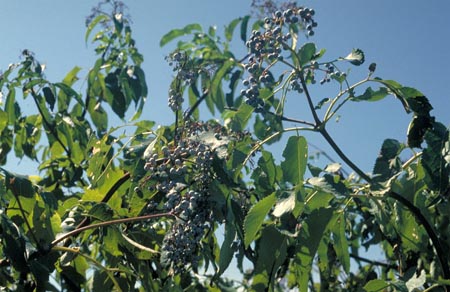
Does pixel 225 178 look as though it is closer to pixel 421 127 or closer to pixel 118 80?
pixel 421 127

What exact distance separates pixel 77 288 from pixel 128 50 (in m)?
1.55

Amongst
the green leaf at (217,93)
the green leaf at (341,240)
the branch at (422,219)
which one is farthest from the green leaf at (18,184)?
the green leaf at (217,93)

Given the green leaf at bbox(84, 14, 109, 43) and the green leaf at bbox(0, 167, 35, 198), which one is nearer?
the green leaf at bbox(0, 167, 35, 198)

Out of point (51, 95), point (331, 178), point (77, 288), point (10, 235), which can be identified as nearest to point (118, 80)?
point (51, 95)

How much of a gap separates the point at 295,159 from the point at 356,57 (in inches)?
11.5

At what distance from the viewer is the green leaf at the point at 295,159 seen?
5.13ft

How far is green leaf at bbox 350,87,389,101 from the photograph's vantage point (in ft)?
5.23

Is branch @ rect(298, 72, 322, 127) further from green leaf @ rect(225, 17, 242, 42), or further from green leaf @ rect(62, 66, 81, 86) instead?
green leaf @ rect(62, 66, 81, 86)

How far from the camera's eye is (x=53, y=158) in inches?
113

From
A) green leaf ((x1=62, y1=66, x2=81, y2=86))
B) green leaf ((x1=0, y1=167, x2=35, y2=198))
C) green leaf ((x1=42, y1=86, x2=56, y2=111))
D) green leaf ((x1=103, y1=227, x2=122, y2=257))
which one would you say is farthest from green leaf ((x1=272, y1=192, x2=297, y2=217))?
green leaf ((x1=62, y1=66, x2=81, y2=86))

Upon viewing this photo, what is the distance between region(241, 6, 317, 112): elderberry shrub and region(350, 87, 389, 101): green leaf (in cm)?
14

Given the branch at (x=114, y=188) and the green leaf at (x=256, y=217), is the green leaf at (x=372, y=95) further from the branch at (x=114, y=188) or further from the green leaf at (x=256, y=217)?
the branch at (x=114, y=188)

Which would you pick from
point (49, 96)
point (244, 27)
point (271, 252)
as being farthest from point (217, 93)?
point (271, 252)

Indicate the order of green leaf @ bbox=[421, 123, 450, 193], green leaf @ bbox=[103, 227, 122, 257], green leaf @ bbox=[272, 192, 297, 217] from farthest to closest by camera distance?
green leaf @ bbox=[103, 227, 122, 257]
green leaf @ bbox=[421, 123, 450, 193]
green leaf @ bbox=[272, 192, 297, 217]
